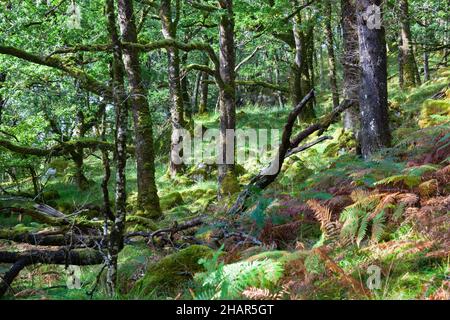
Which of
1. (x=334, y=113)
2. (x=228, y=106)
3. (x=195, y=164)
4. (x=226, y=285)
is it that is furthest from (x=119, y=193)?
(x=195, y=164)

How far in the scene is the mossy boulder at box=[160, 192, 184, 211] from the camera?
13.2 m

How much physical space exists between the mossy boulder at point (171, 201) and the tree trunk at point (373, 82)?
21.2 feet

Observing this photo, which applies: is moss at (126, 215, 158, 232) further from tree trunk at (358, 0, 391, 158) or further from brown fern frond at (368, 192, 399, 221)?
brown fern frond at (368, 192, 399, 221)

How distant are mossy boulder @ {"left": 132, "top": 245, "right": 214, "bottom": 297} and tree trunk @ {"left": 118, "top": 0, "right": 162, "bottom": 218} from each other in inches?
231

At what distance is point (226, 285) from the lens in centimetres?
324

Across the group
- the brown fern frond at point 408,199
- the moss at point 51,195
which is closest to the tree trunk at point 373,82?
the brown fern frond at point 408,199

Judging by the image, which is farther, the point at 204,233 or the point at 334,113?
the point at 334,113

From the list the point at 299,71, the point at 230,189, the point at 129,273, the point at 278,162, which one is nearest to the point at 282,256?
the point at 129,273

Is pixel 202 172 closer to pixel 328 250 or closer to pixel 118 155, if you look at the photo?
pixel 118 155

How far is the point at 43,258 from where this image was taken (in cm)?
554

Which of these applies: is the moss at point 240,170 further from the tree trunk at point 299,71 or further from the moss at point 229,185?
the tree trunk at point 299,71

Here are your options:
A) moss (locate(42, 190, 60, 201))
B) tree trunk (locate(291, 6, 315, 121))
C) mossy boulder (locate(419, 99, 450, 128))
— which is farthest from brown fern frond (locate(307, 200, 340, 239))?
moss (locate(42, 190, 60, 201))
